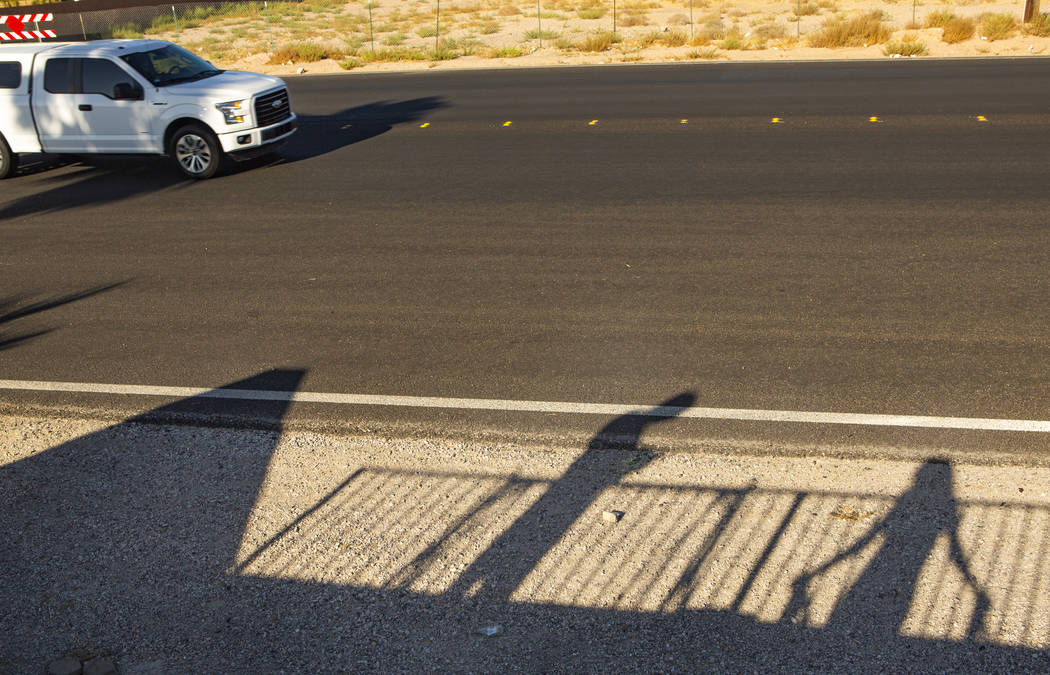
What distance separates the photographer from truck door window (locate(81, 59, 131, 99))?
1442cm

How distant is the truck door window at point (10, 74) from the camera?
14.6m

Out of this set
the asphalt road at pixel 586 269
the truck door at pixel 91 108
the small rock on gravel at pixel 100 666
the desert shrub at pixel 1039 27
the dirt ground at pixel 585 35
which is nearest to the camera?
the small rock on gravel at pixel 100 666

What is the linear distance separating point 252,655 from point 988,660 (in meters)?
3.42

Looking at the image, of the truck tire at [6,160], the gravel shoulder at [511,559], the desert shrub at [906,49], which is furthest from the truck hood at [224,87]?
the desert shrub at [906,49]

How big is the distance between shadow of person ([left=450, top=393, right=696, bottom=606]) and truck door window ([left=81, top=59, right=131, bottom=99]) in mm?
11534

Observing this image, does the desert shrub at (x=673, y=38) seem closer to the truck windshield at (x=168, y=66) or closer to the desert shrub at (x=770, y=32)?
the desert shrub at (x=770, y=32)

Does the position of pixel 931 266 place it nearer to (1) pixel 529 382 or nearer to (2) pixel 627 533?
(1) pixel 529 382

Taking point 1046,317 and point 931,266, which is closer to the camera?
point 1046,317

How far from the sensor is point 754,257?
31.7ft

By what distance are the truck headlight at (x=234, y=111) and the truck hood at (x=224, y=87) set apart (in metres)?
0.09

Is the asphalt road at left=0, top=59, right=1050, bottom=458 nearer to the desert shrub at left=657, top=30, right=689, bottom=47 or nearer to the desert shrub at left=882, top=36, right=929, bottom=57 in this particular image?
the desert shrub at left=882, top=36, right=929, bottom=57

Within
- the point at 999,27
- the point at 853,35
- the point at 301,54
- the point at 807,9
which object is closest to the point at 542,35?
the point at 301,54

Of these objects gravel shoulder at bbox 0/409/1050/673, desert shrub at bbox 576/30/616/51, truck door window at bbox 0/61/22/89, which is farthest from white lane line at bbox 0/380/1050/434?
desert shrub at bbox 576/30/616/51

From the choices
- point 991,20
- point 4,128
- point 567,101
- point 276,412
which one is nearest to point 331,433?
point 276,412
